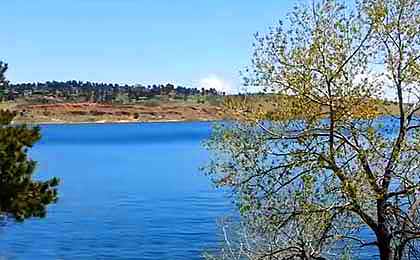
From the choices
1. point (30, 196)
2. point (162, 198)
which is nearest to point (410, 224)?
point (30, 196)

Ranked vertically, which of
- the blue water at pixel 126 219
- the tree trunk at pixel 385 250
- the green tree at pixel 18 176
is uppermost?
the green tree at pixel 18 176

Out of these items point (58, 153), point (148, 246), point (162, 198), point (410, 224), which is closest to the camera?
point (410, 224)

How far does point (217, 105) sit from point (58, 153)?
9215 centimetres

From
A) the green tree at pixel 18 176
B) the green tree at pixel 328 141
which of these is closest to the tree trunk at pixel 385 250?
the green tree at pixel 328 141

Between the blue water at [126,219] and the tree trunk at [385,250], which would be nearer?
the tree trunk at [385,250]

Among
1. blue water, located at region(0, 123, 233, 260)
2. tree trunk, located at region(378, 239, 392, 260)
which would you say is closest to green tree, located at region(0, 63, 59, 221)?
blue water, located at region(0, 123, 233, 260)

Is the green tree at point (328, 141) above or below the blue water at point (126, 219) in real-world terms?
above

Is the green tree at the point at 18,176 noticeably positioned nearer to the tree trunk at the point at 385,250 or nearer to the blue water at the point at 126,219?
the blue water at the point at 126,219

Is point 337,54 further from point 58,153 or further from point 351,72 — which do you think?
point 58,153

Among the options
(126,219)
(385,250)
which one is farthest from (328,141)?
(126,219)

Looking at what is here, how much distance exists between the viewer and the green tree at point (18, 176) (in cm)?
1764

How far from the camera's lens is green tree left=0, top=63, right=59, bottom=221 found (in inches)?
695

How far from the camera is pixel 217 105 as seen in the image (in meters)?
17.0

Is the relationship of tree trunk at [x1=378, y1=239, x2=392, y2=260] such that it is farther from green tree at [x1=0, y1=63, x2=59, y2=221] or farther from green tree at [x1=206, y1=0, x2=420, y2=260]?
green tree at [x1=0, y1=63, x2=59, y2=221]
